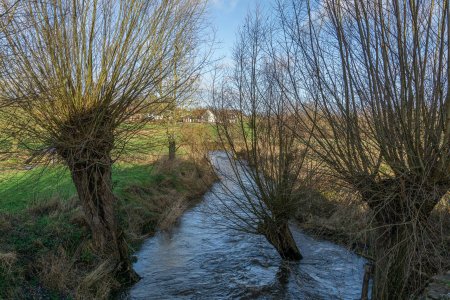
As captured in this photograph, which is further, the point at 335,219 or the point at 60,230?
the point at 335,219

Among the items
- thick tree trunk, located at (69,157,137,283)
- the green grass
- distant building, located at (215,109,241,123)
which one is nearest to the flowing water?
thick tree trunk, located at (69,157,137,283)

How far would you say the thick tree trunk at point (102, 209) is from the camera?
7750mm

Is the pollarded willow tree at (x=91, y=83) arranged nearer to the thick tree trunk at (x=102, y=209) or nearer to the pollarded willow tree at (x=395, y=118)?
the thick tree trunk at (x=102, y=209)

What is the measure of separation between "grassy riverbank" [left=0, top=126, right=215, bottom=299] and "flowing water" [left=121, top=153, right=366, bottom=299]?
0.78 meters

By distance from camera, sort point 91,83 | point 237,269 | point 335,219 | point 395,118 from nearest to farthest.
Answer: point 395,118 → point 91,83 → point 237,269 → point 335,219

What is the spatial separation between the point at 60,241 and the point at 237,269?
415 centimetres

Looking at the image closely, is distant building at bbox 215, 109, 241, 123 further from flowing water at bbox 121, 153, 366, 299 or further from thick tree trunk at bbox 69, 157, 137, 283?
thick tree trunk at bbox 69, 157, 137, 283

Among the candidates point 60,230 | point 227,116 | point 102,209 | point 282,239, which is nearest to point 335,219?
point 282,239

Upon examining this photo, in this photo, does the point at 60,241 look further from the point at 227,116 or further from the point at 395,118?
the point at 395,118

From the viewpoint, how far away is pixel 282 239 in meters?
9.09

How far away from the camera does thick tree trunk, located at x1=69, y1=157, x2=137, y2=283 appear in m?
7.75

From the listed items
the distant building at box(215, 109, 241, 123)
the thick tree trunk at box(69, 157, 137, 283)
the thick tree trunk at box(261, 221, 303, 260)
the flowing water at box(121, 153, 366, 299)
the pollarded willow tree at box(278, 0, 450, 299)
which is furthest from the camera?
the distant building at box(215, 109, 241, 123)

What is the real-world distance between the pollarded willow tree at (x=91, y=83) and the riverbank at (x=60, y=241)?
73cm

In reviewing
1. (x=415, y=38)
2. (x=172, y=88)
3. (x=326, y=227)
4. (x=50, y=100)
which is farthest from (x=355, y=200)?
(x=326, y=227)
